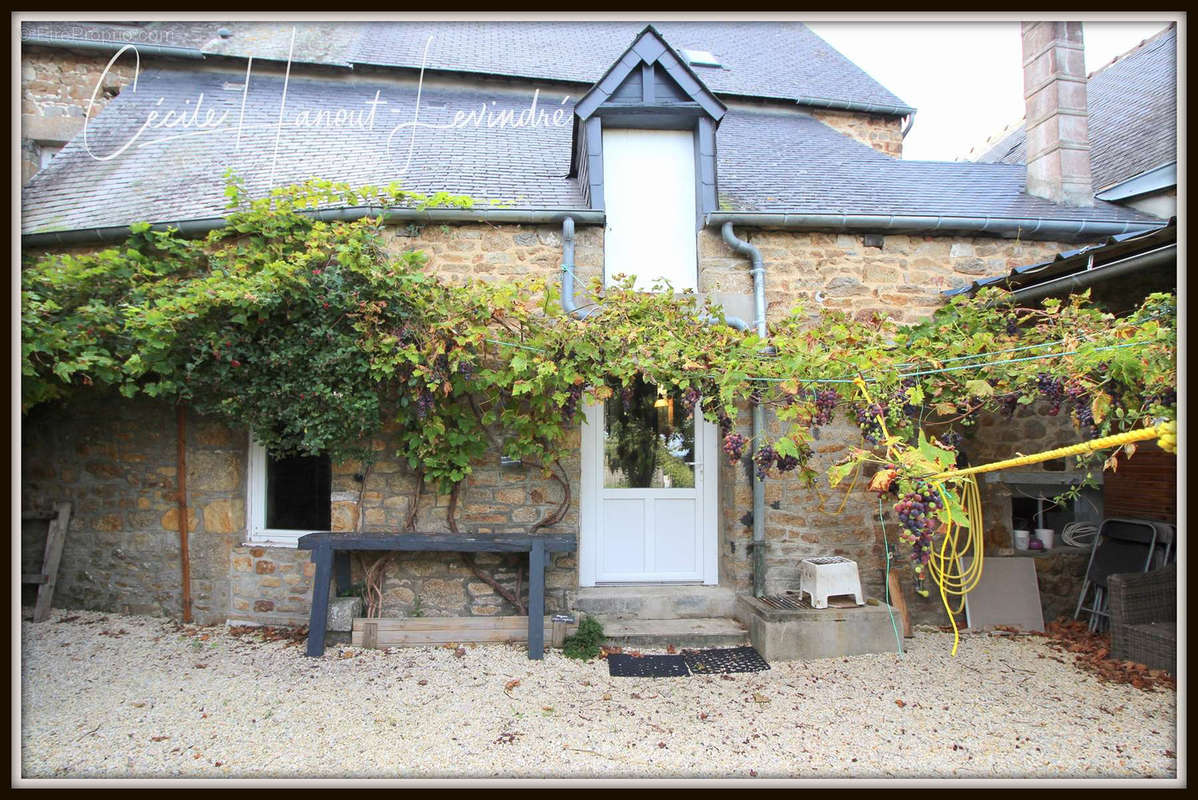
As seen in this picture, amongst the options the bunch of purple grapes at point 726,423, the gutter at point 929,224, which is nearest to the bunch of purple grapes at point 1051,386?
the bunch of purple grapes at point 726,423

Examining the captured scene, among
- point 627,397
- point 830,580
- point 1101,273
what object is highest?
point 1101,273

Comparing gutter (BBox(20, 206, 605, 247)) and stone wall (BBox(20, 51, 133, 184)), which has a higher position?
stone wall (BBox(20, 51, 133, 184))

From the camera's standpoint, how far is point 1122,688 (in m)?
3.97

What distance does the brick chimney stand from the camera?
5801mm

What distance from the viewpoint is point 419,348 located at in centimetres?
435

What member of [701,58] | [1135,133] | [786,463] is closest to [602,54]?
[701,58]

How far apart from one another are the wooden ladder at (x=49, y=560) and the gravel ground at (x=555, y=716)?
60cm

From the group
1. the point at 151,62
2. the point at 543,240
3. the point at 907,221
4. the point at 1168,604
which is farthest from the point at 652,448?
the point at 151,62

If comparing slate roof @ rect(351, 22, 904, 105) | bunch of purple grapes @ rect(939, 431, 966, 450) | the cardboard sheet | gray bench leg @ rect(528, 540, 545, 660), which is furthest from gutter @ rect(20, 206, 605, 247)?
the cardboard sheet

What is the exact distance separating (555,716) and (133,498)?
4.19 m

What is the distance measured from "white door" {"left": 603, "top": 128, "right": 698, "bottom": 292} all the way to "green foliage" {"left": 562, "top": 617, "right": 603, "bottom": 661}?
8.84 ft

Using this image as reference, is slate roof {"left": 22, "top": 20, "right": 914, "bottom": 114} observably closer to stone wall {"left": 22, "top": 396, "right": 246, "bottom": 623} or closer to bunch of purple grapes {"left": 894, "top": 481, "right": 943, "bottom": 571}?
stone wall {"left": 22, "top": 396, "right": 246, "bottom": 623}

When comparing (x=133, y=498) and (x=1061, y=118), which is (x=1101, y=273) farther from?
(x=133, y=498)

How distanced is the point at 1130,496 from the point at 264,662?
274 inches
